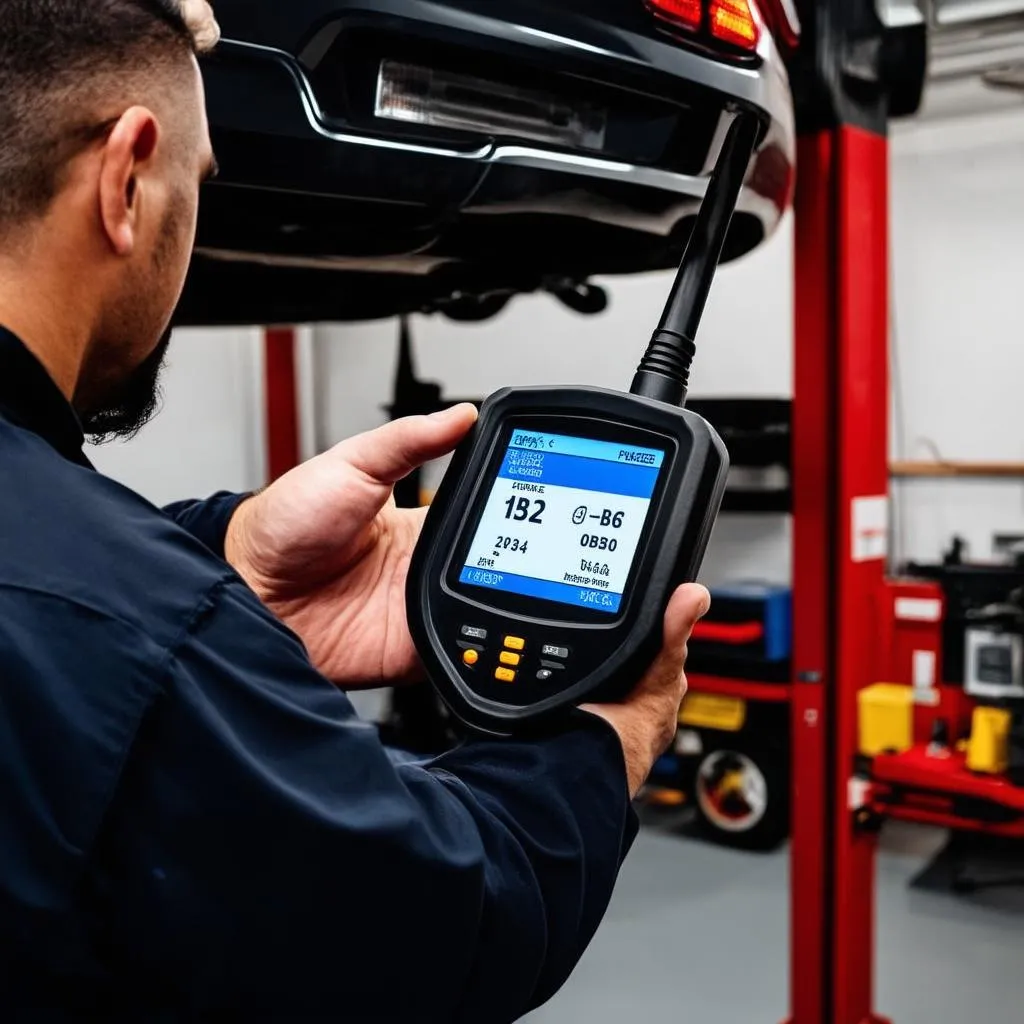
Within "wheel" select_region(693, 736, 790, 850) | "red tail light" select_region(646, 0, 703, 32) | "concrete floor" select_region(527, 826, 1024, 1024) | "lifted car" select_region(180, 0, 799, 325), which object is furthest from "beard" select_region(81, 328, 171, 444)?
"wheel" select_region(693, 736, 790, 850)

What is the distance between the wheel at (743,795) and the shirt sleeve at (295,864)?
2745 millimetres

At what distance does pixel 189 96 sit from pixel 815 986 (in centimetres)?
190

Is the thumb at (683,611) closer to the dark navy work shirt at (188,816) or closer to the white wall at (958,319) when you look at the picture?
Result: the dark navy work shirt at (188,816)

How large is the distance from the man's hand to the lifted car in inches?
12.0

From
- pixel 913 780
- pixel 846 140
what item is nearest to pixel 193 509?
pixel 846 140

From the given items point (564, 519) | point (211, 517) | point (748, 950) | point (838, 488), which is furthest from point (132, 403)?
point (748, 950)

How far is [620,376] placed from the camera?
13.2 feet

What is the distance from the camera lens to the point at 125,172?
556 millimetres

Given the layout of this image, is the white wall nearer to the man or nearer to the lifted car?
the lifted car

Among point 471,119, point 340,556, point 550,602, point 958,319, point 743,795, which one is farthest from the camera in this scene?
point 958,319

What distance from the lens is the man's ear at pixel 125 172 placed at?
55 cm

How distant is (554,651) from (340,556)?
0.27 meters

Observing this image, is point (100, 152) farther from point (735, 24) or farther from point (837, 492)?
point (837, 492)

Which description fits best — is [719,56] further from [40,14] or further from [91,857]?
[91,857]
